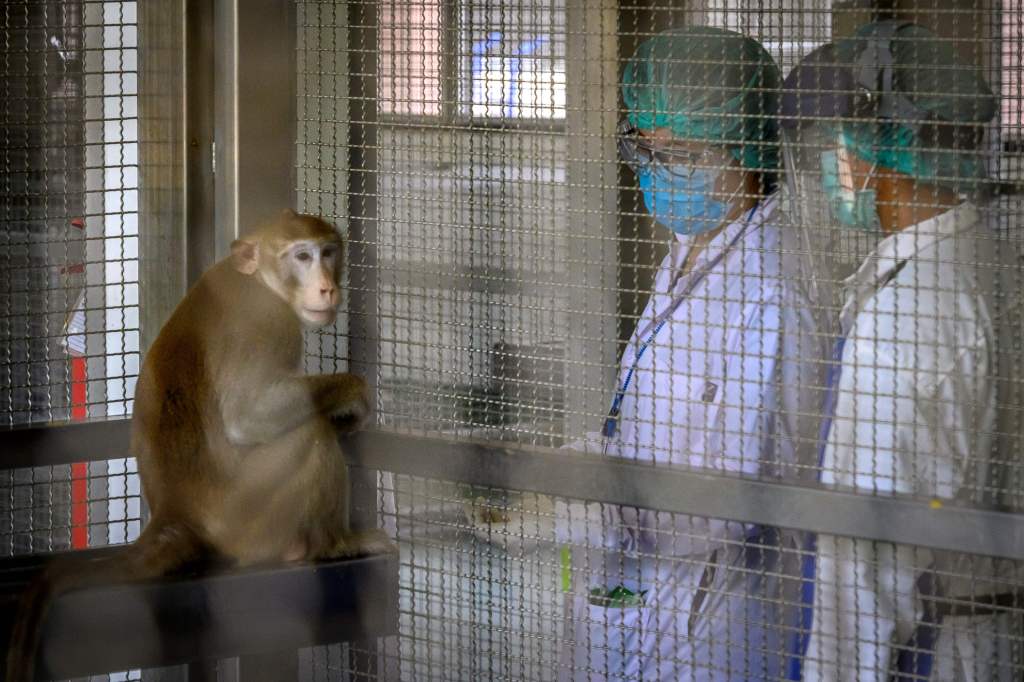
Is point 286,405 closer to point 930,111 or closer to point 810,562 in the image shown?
point 810,562

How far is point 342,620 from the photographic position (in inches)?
58.3

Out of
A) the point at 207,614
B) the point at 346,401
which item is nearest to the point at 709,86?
the point at 346,401

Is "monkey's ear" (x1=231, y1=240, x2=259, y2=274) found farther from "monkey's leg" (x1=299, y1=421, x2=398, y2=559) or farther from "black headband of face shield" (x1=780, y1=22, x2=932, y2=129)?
"black headband of face shield" (x1=780, y1=22, x2=932, y2=129)

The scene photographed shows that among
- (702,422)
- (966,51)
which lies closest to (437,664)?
(702,422)

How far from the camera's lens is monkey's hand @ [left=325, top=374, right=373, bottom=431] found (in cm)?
171

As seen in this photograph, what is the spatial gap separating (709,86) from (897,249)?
32cm

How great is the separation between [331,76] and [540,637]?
0.83 metres

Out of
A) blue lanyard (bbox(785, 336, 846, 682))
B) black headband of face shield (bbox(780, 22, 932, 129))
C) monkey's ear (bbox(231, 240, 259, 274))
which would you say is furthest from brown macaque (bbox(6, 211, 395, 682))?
black headband of face shield (bbox(780, 22, 932, 129))

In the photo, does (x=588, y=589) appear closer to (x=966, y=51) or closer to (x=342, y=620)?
(x=342, y=620)

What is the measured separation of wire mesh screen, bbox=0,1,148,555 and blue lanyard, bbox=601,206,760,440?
0.65m

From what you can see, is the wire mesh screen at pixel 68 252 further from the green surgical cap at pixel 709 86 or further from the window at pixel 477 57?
the green surgical cap at pixel 709 86

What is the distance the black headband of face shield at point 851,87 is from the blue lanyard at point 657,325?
214 mm

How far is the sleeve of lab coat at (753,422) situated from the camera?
1.56 metres

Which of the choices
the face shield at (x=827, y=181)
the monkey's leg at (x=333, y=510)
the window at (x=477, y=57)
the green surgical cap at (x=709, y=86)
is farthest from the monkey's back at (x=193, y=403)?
the face shield at (x=827, y=181)
